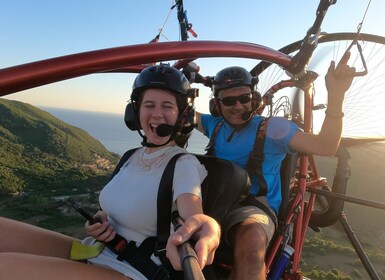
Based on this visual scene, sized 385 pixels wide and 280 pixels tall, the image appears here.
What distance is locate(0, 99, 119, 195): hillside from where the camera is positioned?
42094mm

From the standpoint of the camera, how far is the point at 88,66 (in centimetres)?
121

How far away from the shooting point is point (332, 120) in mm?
2652

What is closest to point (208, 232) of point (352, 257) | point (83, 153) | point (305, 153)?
point (305, 153)

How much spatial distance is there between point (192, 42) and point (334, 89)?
138 cm

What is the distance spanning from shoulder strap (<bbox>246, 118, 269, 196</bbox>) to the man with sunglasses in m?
0.02

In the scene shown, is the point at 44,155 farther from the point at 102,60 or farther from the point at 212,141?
the point at 102,60

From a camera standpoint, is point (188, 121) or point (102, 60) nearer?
point (102, 60)

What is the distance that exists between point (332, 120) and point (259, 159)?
0.67 meters

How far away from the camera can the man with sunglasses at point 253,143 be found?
2357 mm

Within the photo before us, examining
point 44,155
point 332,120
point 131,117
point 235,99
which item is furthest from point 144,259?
point 44,155

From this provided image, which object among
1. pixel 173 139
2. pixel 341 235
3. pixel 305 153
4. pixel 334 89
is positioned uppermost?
pixel 334 89

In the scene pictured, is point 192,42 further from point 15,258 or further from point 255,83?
point 255,83

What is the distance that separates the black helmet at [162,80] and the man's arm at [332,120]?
1.09m

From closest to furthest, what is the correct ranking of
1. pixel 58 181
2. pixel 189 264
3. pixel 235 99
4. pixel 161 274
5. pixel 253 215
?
pixel 189 264 → pixel 161 274 → pixel 253 215 → pixel 235 99 → pixel 58 181
